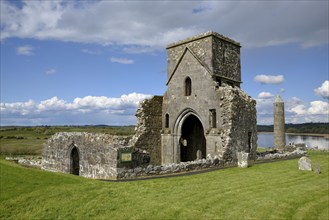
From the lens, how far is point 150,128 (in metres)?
22.6

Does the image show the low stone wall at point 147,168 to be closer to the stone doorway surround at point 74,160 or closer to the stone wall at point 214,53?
the stone doorway surround at point 74,160

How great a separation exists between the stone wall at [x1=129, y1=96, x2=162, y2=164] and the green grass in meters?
7.92

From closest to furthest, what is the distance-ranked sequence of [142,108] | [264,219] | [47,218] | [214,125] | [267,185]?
[264,219] → [47,218] → [267,185] → [214,125] → [142,108]

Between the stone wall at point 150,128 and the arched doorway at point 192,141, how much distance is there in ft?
8.10

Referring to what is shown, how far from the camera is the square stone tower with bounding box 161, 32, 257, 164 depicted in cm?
1959

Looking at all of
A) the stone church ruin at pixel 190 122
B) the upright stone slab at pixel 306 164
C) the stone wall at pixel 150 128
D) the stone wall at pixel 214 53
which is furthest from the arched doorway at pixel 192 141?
the upright stone slab at pixel 306 164

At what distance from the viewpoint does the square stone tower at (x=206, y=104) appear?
1959cm

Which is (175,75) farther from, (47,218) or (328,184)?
(47,218)

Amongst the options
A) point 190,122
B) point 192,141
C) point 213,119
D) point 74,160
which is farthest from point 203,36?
point 74,160

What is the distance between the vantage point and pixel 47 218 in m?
10.3

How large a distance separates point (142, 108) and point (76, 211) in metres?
12.5

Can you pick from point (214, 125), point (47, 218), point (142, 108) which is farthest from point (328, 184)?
point (142, 108)

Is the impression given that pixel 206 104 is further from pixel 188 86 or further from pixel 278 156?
pixel 278 156

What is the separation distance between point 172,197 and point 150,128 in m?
11.9
